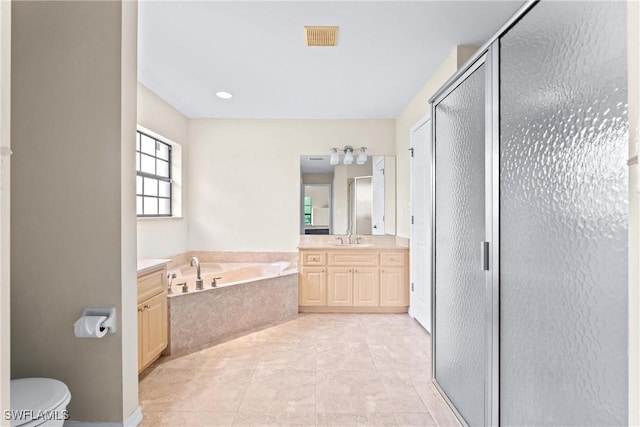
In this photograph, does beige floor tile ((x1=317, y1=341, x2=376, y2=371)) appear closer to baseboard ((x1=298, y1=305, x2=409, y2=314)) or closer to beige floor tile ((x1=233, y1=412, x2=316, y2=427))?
beige floor tile ((x1=233, y1=412, x2=316, y2=427))

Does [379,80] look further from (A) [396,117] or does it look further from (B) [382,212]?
(B) [382,212]

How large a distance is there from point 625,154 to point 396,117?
374 centimetres

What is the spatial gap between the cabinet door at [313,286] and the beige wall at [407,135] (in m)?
1.15

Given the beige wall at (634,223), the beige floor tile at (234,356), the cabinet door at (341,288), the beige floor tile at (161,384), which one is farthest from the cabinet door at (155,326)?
the beige wall at (634,223)

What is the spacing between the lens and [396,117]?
14.4ft

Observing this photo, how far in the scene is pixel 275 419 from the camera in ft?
6.18

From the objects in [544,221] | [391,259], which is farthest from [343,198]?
[544,221]

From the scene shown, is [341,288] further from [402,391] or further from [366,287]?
[402,391]

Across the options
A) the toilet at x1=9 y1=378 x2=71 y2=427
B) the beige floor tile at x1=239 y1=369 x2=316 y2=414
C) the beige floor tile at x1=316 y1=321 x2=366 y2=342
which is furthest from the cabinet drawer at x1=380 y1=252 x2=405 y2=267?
the toilet at x1=9 y1=378 x2=71 y2=427

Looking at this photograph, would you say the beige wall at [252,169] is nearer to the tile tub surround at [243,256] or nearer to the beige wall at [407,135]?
the tile tub surround at [243,256]

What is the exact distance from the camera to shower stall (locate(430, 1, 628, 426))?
2.89 feet

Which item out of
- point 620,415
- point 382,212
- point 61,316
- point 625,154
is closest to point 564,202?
point 625,154

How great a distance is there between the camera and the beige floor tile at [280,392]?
1.99 m

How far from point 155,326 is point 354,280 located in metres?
2.19
